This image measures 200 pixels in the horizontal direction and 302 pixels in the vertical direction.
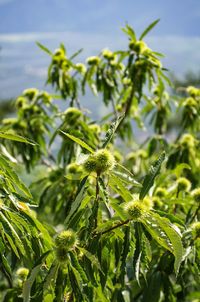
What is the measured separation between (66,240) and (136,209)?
135 millimetres

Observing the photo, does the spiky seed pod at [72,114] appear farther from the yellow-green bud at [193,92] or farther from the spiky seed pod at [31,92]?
the yellow-green bud at [193,92]

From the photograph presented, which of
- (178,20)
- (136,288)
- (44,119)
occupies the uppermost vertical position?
(178,20)

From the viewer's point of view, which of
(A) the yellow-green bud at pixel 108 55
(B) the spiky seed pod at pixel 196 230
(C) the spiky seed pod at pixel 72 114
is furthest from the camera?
(A) the yellow-green bud at pixel 108 55

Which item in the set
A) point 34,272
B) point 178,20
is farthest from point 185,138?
A: point 178,20

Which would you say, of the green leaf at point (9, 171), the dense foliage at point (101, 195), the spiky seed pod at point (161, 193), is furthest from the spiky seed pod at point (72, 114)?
the green leaf at point (9, 171)

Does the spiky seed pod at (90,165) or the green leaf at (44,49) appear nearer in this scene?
the spiky seed pod at (90,165)

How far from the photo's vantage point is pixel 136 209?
0.93 metres

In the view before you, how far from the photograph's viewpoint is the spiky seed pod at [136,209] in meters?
0.92

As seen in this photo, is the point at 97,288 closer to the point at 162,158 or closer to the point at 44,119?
the point at 162,158

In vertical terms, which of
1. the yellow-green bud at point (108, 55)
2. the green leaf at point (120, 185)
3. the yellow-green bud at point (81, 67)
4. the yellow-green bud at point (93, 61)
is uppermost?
the yellow-green bud at point (108, 55)

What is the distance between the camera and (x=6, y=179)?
0.96 metres

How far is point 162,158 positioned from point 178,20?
6622cm

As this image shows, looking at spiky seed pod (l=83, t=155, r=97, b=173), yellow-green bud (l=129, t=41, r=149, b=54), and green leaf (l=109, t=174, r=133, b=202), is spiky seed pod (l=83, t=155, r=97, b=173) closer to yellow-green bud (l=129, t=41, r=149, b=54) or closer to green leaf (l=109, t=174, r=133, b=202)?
green leaf (l=109, t=174, r=133, b=202)

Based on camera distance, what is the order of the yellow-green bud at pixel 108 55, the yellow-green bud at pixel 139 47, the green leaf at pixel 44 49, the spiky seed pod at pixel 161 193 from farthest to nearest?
the yellow-green bud at pixel 108 55
the green leaf at pixel 44 49
the yellow-green bud at pixel 139 47
the spiky seed pod at pixel 161 193
